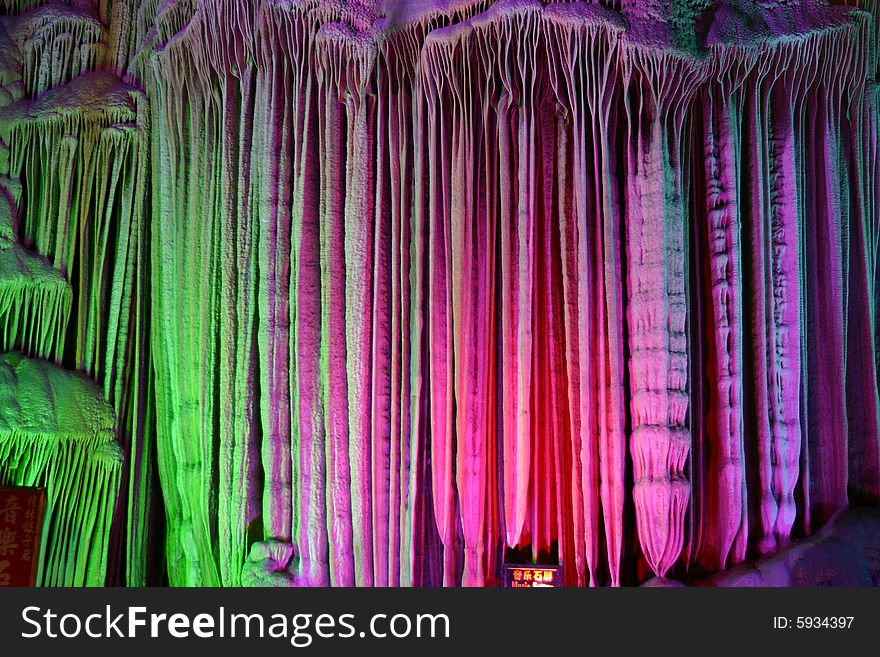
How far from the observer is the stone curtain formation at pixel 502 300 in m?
4.37

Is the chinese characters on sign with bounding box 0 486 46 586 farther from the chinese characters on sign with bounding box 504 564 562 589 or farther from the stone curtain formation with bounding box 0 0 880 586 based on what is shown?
the chinese characters on sign with bounding box 504 564 562 589

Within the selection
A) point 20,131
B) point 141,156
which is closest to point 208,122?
point 141,156

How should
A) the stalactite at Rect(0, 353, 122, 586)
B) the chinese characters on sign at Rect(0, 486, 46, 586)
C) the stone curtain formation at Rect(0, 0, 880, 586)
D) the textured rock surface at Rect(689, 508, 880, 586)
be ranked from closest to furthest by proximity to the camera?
A: the textured rock surface at Rect(689, 508, 880, 586), the stone curtain formation at Rect(0, 0, 880, 586), the chinese characters on sign at Rect(0, 486, 46, 586), the stalactite at Rect(0, 353, 122, 586)

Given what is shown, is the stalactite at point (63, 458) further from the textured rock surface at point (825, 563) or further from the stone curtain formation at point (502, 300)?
the textured rock surface at point (825, 563)

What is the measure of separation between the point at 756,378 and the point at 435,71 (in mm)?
2054

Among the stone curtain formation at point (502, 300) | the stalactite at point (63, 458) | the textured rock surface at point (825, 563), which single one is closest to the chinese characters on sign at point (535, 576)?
the stone curtain formation at point (502, 300)

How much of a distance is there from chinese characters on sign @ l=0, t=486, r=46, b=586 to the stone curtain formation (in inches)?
9.8

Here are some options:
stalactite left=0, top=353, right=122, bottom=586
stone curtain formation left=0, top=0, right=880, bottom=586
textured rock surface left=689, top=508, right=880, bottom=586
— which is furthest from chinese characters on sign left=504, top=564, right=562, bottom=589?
stalactite left=0, top=353, right=122, bottom=586

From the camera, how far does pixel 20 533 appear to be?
15.3 ft

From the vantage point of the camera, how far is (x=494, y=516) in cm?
452

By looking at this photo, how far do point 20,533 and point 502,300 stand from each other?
255 cm

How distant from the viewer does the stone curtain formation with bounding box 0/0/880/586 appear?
4371 millimetres

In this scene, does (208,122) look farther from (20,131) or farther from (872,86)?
(872,86)

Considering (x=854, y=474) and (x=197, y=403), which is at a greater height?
(x=197, y=403)
